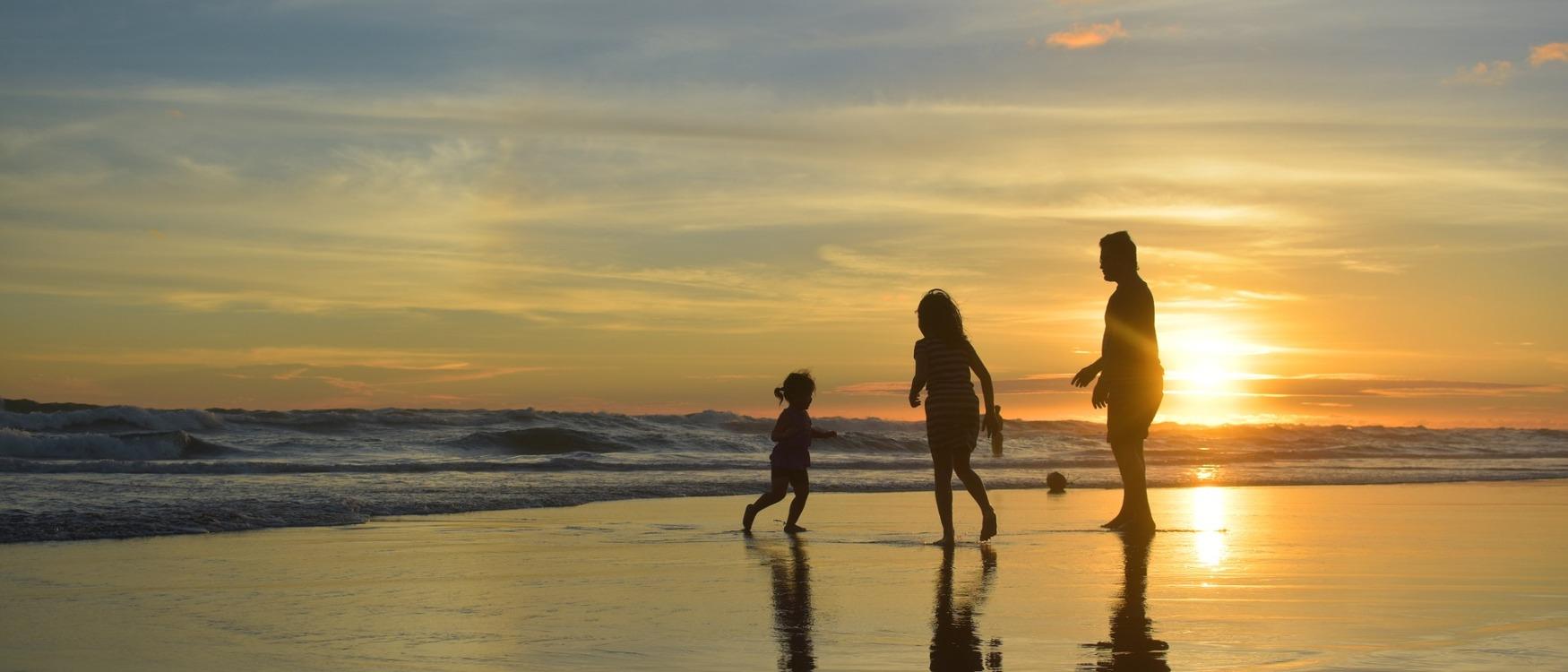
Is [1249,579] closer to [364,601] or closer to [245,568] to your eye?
[364,601]

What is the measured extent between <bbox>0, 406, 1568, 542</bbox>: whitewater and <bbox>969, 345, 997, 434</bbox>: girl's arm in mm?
5152

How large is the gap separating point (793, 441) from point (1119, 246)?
2.85 m

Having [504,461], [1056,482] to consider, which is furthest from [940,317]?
[504,461]

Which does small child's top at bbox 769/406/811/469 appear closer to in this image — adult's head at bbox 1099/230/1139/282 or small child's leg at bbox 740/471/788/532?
small child's leg at bbox 740/471/788/532

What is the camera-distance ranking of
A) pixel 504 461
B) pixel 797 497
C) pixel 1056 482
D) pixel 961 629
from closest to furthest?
pixel 961 629 → pixel 797 497 → pixel 1056 482 → pixel 504 461

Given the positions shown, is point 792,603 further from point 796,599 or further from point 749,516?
point 749,516

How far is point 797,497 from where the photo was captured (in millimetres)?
9938

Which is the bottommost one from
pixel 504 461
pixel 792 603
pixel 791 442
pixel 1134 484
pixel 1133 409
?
pixel 792 603

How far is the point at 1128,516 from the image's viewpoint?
9.18 meters

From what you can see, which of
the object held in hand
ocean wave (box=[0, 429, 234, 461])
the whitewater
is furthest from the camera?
ocean wave (box=[0, 429, 234, 461])

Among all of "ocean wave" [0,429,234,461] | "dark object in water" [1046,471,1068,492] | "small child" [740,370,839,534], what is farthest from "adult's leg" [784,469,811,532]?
"ocean wave" [0,429,234,461]

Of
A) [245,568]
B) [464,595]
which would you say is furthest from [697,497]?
[464,595]

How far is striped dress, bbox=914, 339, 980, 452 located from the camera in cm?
849

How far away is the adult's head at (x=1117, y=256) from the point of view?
29.7 ft
